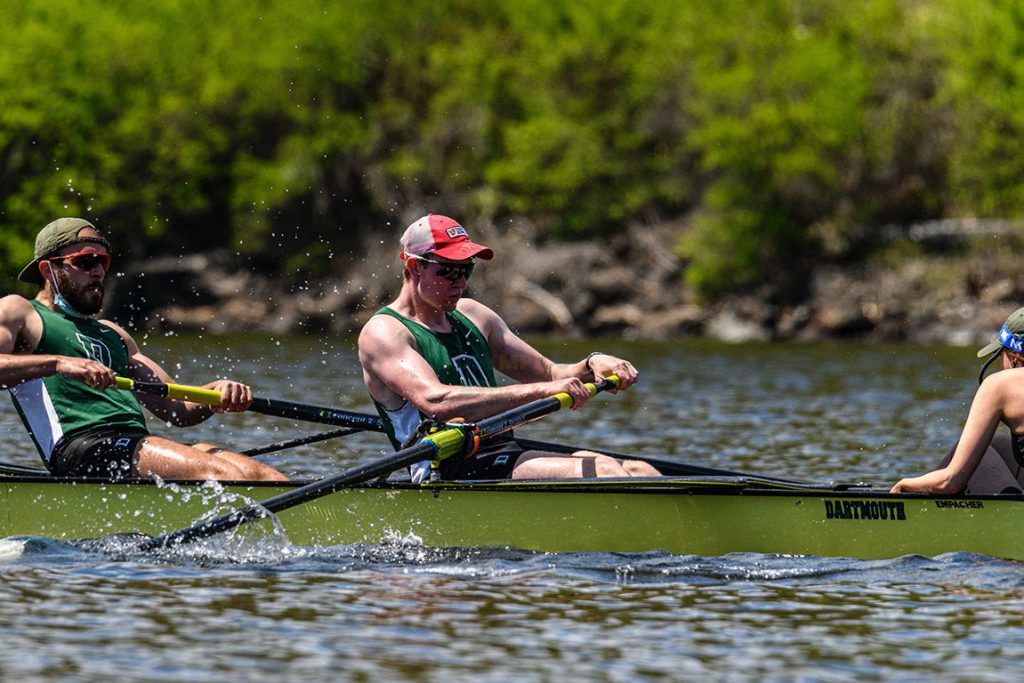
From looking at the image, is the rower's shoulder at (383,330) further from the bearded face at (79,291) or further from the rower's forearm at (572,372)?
the bearded face at (79,291)

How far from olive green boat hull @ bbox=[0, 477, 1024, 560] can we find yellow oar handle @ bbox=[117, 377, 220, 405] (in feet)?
2.45

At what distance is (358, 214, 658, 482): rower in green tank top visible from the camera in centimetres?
1053

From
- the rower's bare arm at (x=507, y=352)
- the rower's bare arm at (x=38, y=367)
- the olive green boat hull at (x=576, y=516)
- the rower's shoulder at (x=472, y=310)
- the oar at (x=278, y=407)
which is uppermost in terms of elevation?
the rower's shoulder at (x=472, y=310)

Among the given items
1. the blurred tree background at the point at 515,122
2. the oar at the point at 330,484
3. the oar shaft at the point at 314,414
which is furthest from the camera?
the blurred tree background at the point at 515,122

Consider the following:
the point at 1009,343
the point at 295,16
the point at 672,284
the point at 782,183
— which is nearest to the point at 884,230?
the point at 782,183

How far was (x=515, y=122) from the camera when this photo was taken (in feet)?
192

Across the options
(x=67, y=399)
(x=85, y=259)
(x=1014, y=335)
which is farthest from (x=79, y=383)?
(x=1014, y=335)

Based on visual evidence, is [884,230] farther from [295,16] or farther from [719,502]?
[719,502]

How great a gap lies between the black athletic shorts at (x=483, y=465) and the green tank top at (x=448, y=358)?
0.91 feet

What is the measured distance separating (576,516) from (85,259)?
362cm

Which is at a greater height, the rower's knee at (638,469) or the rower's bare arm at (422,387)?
the rower's bare arm at (422,387)

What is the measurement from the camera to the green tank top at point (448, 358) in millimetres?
10766

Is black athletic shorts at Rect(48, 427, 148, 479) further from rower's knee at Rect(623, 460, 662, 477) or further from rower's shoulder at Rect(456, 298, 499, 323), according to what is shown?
rower's knee at Rect(623, 460, 662, 477)

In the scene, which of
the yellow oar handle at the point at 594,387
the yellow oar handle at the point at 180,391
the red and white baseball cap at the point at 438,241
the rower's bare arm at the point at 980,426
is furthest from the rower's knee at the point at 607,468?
the yellow oar handle at the point at 180,391
